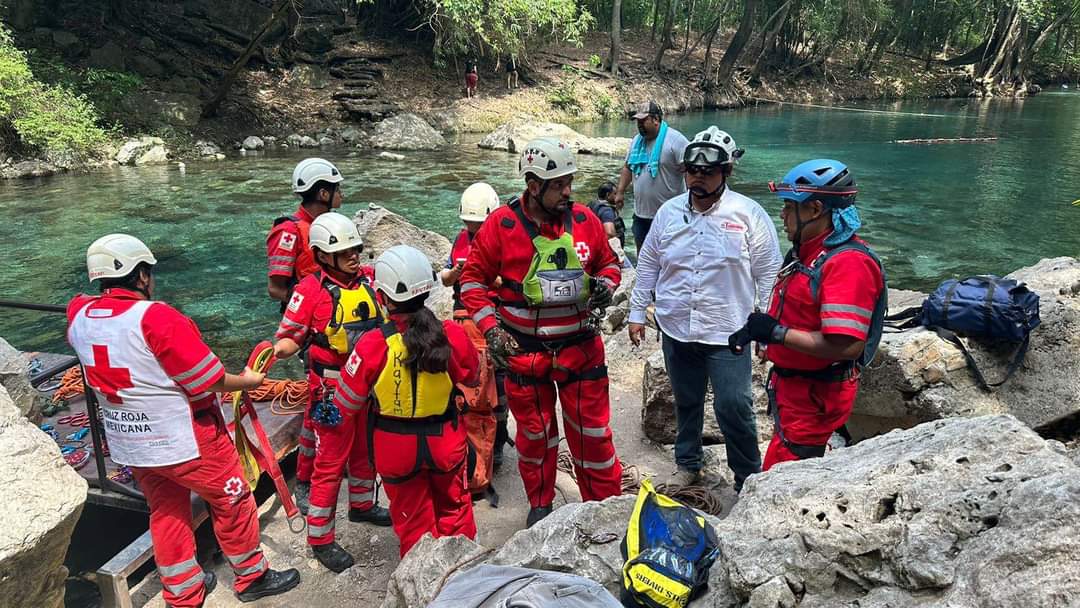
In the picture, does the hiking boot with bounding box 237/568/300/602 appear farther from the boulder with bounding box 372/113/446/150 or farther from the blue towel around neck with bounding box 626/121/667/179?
the boulder with bounding box 372/113/446/150

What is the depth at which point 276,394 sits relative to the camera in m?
5.25

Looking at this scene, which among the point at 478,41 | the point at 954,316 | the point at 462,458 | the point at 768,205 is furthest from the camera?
the point at 478,41

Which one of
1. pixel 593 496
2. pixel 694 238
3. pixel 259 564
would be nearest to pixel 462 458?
pixel 593 496

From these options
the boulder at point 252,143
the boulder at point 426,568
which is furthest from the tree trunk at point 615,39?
the boulder at point 426,568

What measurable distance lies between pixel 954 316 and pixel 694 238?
2077 millimetres

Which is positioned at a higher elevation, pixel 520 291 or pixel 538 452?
pixel 520 291

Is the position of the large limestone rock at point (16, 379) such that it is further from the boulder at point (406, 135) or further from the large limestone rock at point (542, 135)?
the boulder at point (406, 135)

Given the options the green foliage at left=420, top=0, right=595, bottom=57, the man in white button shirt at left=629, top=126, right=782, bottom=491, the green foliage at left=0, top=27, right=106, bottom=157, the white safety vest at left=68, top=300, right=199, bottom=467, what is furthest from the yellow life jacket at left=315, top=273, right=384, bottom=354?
the green foliage at left=420, top=0, right=595, bottom=57

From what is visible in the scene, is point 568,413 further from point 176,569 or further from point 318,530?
point 176,569

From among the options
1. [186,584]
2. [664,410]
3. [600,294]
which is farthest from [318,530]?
[664,410]

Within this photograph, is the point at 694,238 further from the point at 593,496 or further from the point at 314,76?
the point at 314,76

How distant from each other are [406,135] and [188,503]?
1962cm

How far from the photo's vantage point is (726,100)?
36.6 metres

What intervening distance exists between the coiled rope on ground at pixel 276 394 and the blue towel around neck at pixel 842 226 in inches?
152
